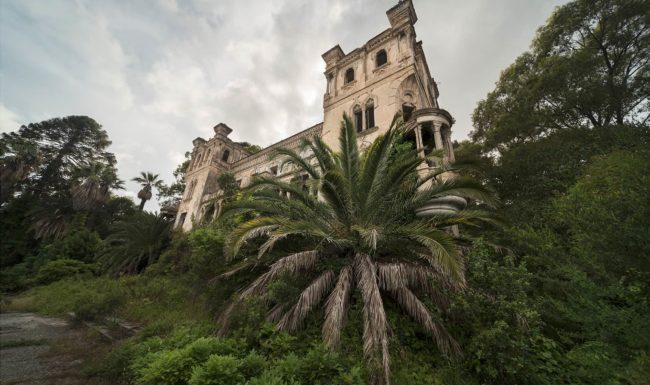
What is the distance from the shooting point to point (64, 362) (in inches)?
244

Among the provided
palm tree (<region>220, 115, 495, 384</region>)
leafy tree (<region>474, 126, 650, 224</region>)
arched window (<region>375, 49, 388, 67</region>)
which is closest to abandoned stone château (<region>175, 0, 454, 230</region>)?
arched window (<region>375, 49, 388, 67</region>)

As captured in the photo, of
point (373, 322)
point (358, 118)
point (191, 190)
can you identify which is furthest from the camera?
point (191, 190)

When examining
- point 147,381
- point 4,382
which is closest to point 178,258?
point 4,382

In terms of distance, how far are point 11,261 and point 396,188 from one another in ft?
114

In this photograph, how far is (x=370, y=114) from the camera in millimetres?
14398

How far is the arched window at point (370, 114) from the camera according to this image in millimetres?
14070

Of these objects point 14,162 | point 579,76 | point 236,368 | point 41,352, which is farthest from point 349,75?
point 14,162

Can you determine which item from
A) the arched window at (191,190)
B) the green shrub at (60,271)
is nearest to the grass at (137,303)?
the green shrub at (60,271)

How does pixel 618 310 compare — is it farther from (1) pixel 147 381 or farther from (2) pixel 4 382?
(2) pixel 4 382

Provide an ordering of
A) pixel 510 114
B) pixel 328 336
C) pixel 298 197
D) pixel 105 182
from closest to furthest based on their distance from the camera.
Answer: pixel 328 336 < pixel 298 197 < pixel 510 114 < pixel 105 182

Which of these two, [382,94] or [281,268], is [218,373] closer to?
[281,268]

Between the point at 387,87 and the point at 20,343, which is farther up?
the point at 387,87

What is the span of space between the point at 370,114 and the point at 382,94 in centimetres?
120

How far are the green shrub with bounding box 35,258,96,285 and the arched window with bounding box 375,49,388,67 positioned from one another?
23801mm
